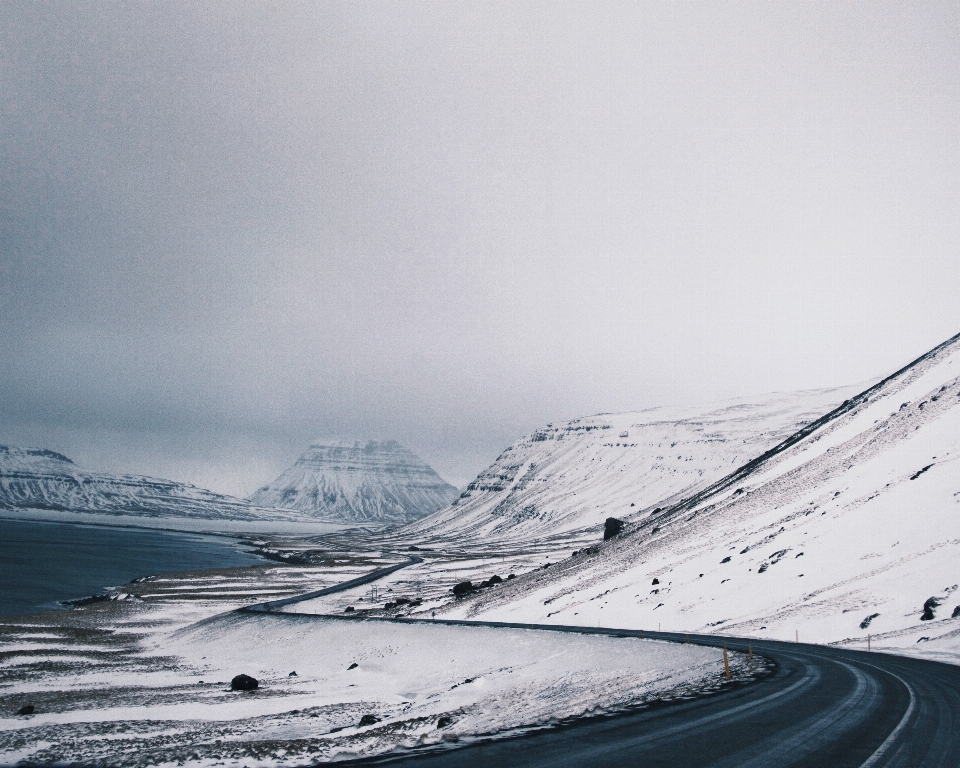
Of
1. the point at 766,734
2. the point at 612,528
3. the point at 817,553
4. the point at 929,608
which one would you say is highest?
the point at 766,734

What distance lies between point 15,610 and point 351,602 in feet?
131

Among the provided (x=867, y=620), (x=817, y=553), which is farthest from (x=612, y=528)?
(x=867, y=620)

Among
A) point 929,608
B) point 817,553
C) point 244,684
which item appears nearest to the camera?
point 929,608

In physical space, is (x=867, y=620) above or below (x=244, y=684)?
above

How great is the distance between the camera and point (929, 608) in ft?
120

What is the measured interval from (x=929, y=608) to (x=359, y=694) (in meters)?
29.8

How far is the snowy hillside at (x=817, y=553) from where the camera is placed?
40.9 m

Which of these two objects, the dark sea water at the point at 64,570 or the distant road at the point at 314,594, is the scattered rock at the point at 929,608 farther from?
the dark sea water at the point at 64,570

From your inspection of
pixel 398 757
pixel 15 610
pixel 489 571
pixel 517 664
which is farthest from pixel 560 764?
pixel 489 571

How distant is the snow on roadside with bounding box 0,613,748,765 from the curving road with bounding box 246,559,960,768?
2114 mm

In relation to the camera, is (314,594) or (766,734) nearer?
(766,734)

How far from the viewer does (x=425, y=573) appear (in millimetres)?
128375

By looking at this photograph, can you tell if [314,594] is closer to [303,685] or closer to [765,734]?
[303,685]

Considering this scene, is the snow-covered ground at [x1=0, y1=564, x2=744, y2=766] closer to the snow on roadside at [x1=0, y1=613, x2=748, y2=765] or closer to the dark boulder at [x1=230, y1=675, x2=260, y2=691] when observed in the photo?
the snow on roadside at [x1=0, y1=613, x2=748, y2=765]
